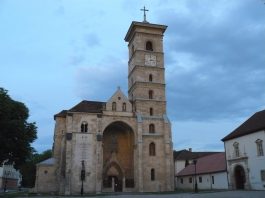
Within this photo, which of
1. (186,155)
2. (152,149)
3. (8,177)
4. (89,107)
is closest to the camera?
(152,149)

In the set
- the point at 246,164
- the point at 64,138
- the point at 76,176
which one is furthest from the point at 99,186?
the point at 246,164

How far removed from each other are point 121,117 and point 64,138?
8.47 m

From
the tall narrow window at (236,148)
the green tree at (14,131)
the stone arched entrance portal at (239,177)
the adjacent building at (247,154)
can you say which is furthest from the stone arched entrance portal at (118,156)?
the tall narrow window at (236,148)

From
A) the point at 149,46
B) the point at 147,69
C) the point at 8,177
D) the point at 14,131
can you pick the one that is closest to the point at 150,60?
the point at 147,69

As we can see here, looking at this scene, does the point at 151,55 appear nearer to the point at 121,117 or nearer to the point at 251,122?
the point at 121,117

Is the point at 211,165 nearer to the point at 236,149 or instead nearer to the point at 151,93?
the point at 236,149

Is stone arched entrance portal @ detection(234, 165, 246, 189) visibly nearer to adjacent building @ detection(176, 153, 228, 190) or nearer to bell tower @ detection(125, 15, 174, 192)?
adjacent building @ detection(176, 153, 228, 190)

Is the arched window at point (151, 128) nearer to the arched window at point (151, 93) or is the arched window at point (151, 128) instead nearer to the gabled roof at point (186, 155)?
the arched window at point (151, 93)

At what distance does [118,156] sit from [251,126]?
64.4 feet

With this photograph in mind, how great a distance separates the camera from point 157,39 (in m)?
52.5

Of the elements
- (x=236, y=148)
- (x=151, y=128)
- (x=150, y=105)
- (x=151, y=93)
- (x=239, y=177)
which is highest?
(x=151, y=93)

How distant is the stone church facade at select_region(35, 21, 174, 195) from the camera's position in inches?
1697

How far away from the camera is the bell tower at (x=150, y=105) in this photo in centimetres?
4481

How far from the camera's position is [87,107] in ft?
154
